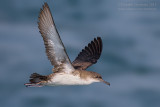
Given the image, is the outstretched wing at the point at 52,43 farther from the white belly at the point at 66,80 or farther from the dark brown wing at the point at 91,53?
the dark brown wing at the point at 91,53

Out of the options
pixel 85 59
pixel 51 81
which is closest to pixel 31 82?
pixel 51 81

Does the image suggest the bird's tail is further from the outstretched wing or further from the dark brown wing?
the dark brown wing

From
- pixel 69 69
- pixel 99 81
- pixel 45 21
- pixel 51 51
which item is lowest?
pixel 99 81

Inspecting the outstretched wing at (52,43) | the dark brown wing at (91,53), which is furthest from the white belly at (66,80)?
the dark brown wing at (91,53)

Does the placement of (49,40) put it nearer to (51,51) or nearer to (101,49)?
(51,51)

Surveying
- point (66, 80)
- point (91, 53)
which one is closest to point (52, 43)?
point (66, 80)

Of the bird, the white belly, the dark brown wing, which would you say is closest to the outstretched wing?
the bird

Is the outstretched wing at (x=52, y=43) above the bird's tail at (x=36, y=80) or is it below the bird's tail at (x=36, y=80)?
above

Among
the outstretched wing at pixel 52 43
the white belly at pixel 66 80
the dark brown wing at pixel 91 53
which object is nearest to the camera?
the outstretched wing at pixel 52 43
